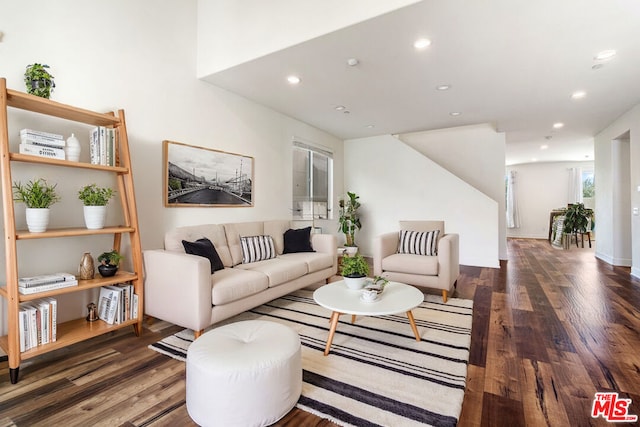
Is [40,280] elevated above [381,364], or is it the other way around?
[40,280]

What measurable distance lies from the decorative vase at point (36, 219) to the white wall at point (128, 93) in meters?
0.34

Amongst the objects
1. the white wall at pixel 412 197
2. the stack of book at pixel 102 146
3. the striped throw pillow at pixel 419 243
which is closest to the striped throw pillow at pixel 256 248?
the stack of book at pixel 102 146

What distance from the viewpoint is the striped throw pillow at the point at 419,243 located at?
382cm

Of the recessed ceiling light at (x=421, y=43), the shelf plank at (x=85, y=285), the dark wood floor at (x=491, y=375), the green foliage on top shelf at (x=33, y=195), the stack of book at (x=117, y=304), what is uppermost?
the recessed ceiling light at (x=421, y=43)

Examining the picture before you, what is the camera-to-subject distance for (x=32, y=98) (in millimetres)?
1976

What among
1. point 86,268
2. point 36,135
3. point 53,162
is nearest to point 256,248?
point 86,268

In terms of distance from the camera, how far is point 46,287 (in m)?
2.01

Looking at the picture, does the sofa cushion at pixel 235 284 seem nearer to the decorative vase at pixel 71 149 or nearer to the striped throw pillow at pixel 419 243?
the decorative vase at pixel 71 149

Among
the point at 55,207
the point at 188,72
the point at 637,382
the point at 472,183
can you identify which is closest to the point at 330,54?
the point at 188,72

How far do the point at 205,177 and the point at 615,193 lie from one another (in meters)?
6.87

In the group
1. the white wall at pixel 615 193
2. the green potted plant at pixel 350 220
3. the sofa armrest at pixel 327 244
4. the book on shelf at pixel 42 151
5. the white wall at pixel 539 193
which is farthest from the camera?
the white wall at pixel 539 193

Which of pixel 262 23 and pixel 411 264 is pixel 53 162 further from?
pixel 411 264

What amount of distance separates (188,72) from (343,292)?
9.46ft

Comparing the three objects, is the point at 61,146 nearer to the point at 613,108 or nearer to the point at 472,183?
the point at 472,183
